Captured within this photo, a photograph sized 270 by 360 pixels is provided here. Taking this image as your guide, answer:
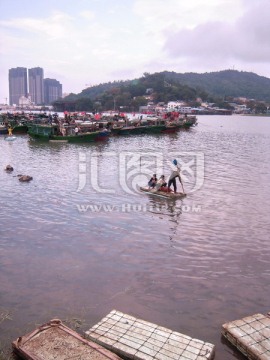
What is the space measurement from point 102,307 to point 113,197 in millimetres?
9649

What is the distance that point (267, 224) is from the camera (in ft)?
44.7

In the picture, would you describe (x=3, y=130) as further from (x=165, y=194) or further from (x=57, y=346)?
(x=57, y=346)

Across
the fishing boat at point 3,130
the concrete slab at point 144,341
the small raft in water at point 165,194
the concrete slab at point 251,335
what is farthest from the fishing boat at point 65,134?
the concrete slab at point 251,335

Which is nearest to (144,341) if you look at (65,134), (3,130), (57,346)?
(57,346)

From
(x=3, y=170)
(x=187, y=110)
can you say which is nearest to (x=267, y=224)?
(x=3, y=170)

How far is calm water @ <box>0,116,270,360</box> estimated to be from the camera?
7.78 meters

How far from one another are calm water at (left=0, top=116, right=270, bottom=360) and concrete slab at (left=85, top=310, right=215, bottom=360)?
0.60 m

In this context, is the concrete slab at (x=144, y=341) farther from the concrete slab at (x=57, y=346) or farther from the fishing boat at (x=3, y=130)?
the fishing boat at (x=3, y=130)

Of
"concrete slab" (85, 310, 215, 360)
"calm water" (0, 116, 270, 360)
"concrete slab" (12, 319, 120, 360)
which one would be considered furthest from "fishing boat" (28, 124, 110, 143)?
"concrete slab" (12, 319, 120, 360)

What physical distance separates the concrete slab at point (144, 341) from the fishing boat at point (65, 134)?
34.6m

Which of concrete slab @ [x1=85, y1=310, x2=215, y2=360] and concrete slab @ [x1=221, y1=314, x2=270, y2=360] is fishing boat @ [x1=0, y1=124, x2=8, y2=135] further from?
concrete slab @ [x1=221, y1=314, x2=270, y2=360]

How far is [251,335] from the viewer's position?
6.54 m

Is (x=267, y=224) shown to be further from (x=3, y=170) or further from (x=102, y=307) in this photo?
(x=3, y=170)

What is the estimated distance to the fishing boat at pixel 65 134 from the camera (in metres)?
40.2
